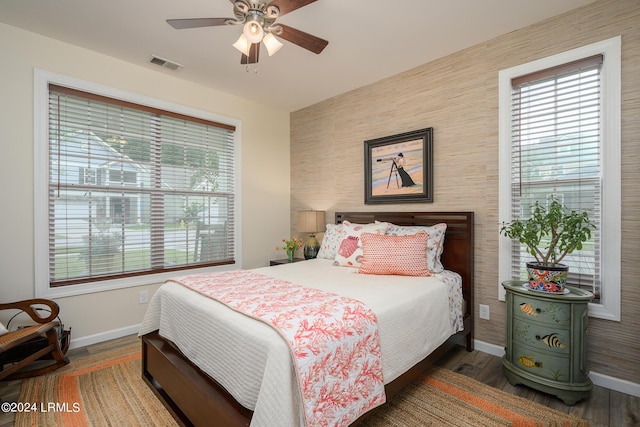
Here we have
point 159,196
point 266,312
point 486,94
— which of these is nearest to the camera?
point 266,312

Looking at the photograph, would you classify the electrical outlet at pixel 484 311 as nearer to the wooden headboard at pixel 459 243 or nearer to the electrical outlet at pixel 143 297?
the wooden headboard at pixel 459 243

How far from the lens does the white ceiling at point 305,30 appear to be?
215cm

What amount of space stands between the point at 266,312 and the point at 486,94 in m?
2.58

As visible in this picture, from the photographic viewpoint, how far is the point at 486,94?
8.53 ft

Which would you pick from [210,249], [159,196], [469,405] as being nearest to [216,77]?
[159,196]

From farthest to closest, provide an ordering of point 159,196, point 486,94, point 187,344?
point 159,196 → point 486,94 → point 187,344

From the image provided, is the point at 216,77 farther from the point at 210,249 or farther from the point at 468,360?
the point at 468,360

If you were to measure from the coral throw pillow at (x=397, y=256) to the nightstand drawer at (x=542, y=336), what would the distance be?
2.26ft

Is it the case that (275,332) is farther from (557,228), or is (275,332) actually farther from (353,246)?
(557,228)

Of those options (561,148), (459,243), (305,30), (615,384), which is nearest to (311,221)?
(459,243)

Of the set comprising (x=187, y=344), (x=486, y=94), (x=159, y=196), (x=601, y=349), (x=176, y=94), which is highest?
(x=176, y=94)

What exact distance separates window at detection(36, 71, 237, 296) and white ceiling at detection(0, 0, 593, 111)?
0.54 metres

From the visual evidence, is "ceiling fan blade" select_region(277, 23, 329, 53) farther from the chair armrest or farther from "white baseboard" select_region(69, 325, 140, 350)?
"white baseboard" select_region(69, 325, 140, 350)

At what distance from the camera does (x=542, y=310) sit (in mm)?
1952
